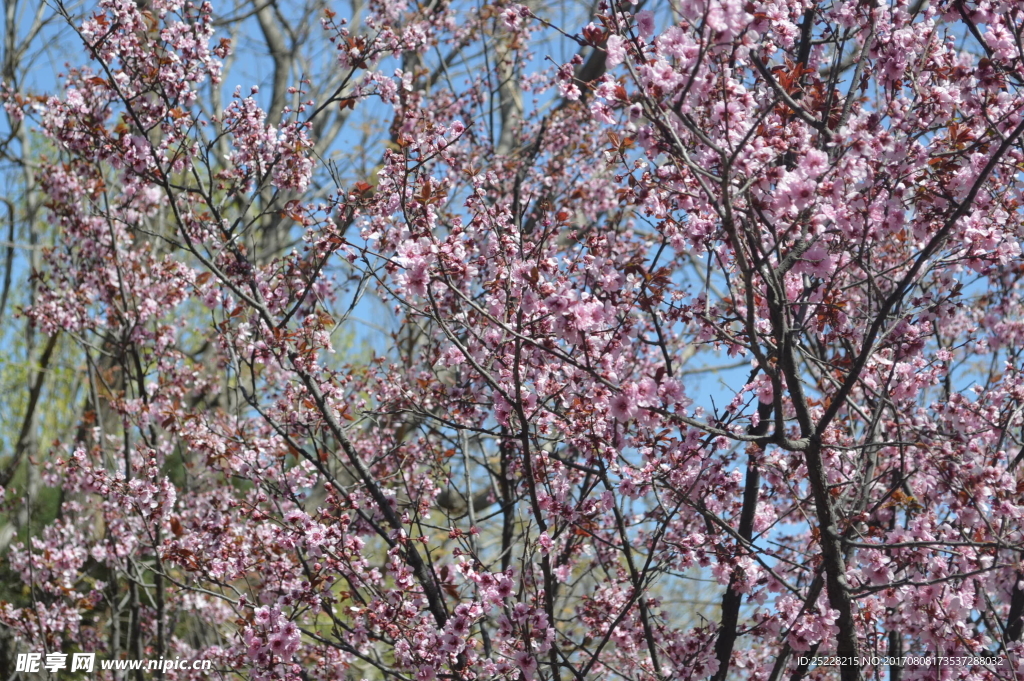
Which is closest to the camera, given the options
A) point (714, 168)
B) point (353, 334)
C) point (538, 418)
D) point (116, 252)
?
point (714, 168)

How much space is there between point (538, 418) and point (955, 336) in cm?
392

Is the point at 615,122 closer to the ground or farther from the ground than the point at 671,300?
farther from the ground

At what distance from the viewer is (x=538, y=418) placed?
3922 mm

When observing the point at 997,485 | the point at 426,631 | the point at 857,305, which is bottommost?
the point at 426,631

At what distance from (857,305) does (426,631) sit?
268 centimetres


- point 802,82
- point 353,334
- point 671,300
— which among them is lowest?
point 671,300

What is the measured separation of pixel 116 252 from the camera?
233 inches

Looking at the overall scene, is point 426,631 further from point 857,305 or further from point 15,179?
point 15,179

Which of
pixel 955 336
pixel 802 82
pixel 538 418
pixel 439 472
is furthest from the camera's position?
pixel 955 336

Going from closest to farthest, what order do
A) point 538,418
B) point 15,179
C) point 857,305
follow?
point 538,418 → point 857,305 → point 15,179

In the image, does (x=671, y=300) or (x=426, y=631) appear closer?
(x=671, y=300)

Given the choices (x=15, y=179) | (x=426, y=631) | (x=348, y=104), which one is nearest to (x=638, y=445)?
(x=426, y=631)

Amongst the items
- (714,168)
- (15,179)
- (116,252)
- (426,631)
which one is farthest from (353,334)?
(714,168)

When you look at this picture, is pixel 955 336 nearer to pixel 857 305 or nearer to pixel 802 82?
pixel 857 305
